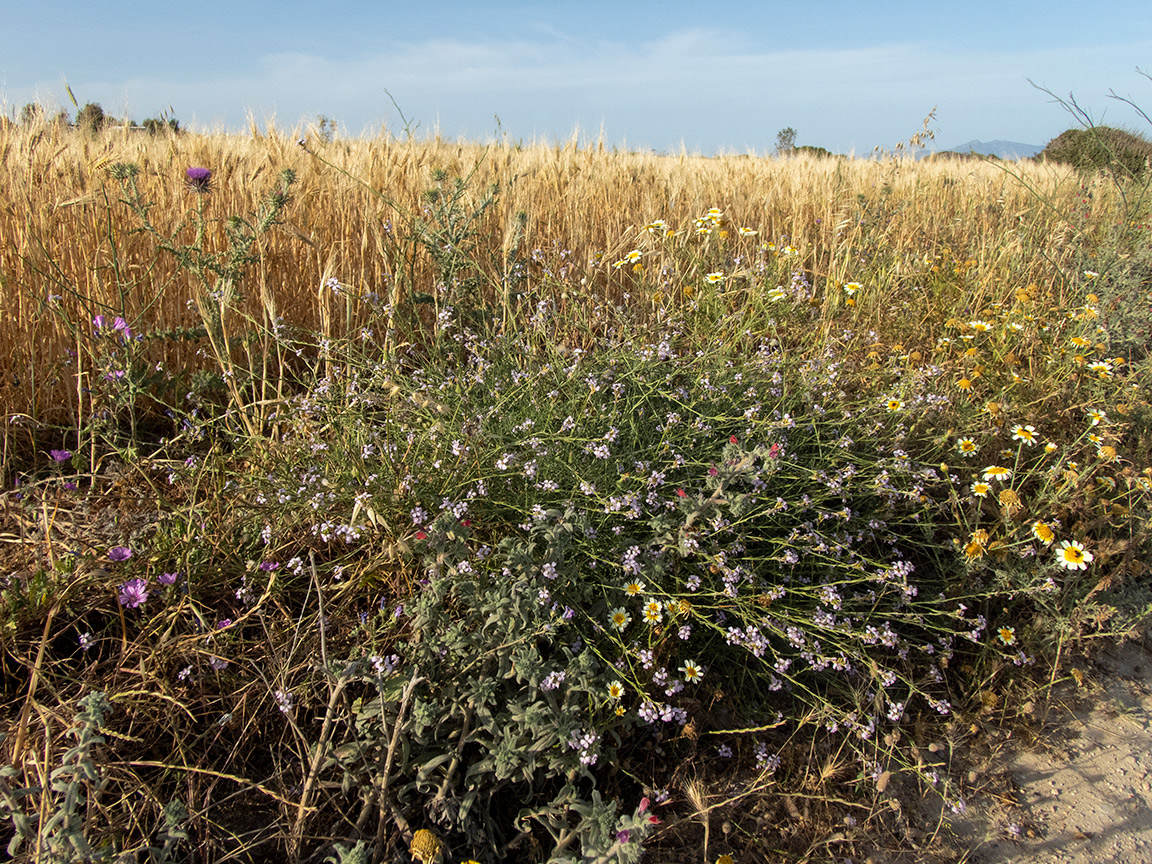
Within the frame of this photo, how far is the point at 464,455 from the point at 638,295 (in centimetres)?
164

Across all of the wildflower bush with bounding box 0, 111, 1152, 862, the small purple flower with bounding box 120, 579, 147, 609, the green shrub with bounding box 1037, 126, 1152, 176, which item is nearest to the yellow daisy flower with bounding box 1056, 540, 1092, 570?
the wildflower bush with bounding box 0, 111, 1152, 862

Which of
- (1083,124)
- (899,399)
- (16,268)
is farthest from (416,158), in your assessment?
(1083,124)

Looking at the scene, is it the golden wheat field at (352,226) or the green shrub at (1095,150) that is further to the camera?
the green shrub at (1095,150)

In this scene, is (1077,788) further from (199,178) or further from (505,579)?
(199,178)

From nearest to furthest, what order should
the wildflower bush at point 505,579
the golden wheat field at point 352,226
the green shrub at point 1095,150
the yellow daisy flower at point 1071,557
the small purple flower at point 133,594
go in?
1. the wildflower bush at point 505,579
2. the small purple flower at point 133,594
3. the yellow daisy flower at point 1071,557
4. the golden wheat field at point 352,226
5. the green shrub at point 1095,150

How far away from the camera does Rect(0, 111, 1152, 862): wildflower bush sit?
4.10 ft

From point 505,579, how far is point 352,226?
203 centimetres

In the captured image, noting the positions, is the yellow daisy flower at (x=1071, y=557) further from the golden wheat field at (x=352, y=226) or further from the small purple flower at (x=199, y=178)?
the small purple flower at (x=199, y=178)

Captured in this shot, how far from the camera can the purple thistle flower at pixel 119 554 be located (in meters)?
1.45

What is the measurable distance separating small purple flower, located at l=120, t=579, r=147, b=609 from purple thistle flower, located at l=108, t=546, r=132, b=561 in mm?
68

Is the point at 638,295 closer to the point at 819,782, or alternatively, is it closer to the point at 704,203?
the point at 704,203

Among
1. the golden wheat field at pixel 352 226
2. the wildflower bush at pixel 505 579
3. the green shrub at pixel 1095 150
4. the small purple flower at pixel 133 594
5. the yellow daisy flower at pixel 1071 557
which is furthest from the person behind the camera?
the green shrub at pixel 1095 150

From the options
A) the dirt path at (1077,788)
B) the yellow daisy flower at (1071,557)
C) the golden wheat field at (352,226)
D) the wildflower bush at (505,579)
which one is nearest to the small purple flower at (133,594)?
the wildflower bush at (505,579)

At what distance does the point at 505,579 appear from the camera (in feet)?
4.52
